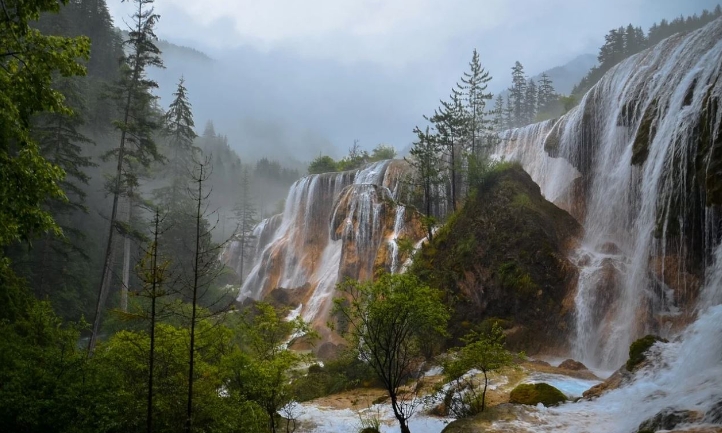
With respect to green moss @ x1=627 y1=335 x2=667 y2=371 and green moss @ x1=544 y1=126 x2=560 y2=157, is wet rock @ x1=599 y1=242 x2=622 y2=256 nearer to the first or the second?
green moss @ x1=544 y1=126 x2=560 y2=157

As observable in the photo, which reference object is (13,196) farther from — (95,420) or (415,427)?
(415,427)

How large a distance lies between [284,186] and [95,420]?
10148cm

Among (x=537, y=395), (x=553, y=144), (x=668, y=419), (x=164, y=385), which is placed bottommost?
(x=537, y=395)

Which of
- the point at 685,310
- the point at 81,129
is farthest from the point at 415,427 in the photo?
the point at 81,129

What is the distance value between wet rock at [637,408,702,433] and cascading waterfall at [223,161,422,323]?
2131cm

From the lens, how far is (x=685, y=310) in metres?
14.8

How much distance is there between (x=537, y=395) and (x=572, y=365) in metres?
5.55

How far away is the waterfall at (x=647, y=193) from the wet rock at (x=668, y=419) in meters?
8.02

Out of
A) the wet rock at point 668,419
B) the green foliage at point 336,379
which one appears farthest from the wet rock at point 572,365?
the wet rock at point 668,419

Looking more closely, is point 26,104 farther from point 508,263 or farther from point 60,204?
point 60,204

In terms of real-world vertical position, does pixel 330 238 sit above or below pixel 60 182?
below

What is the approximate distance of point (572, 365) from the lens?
1575 centimetres

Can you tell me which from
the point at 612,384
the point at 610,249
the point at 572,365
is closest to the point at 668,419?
the point at 612,384

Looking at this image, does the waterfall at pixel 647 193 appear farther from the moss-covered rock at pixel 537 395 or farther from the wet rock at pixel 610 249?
the moss-covered rock at pixel 537 395
